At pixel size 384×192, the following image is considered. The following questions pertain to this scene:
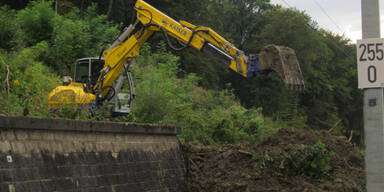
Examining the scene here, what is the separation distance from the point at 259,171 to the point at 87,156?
4396 mm

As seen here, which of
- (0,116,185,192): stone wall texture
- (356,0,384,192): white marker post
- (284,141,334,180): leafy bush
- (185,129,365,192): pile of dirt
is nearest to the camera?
(356,0,384,192): white marker post

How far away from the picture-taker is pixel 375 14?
7020 mm

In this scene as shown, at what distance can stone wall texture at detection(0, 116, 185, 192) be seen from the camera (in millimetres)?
8086

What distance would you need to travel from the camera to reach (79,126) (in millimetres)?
9609

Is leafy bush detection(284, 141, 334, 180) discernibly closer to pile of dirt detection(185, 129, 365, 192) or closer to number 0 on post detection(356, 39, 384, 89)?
pile of dirt detection(185, 129, 365, 192)

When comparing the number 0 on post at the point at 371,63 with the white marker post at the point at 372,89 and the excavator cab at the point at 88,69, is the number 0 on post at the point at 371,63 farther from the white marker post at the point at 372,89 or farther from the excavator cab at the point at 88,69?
the excavator cab at the point at 88,69

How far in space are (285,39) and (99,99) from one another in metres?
37.9

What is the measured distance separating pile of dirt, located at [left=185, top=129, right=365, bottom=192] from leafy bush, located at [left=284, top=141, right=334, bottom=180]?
0.14m

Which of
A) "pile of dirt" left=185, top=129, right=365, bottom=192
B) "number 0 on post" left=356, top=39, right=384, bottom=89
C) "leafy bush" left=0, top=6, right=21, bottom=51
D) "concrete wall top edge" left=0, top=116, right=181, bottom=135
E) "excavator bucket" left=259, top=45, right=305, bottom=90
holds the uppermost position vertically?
"leafy bush" left=0, top=6, right=21, bottom=51

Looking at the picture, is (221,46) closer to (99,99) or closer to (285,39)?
(99,99)

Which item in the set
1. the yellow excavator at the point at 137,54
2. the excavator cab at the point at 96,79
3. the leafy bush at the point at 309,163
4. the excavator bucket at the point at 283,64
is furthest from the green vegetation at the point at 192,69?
the leafy bush at the point at 309,163

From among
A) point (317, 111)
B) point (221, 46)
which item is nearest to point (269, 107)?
point (317, 111)

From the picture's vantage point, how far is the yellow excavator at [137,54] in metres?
13.2

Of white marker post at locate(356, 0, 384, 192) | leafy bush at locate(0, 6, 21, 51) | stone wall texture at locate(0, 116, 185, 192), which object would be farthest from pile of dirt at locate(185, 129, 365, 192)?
leafy bush at locate(0, 6, 21, 51)
